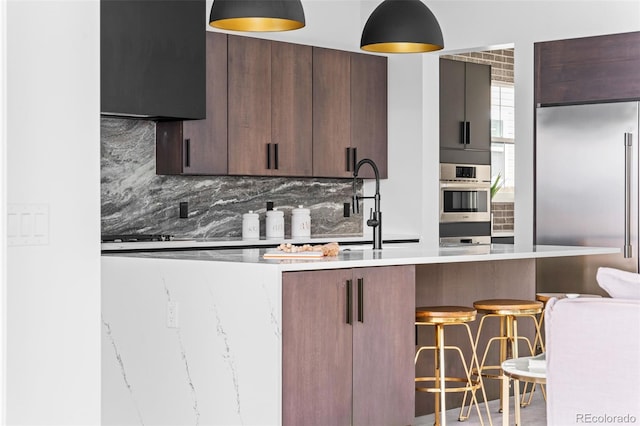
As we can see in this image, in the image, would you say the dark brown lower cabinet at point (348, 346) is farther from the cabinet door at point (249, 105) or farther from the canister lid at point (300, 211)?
the canister lid at point (300, 211)

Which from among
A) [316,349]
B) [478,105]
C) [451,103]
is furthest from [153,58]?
[478,105]

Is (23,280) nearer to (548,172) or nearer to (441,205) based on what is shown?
(548,172)

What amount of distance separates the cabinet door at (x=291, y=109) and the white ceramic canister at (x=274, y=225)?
332 millimetres

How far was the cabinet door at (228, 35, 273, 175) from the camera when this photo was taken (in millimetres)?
6738

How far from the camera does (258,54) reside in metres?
6.88

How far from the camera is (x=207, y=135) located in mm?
6590

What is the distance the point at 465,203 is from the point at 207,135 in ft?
8.84

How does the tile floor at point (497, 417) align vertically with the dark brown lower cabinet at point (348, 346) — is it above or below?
below

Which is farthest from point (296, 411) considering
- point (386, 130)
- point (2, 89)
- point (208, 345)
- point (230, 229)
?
point (386, 130)

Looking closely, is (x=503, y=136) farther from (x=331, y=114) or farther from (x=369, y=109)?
(x=331, y=114)

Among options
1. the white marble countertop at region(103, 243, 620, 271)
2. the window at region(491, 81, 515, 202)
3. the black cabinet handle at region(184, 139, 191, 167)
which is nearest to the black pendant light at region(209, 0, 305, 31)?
the white marble countertop at region(103, 243, 620, 271)

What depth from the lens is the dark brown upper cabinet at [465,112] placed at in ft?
26.7

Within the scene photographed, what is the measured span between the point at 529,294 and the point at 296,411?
7.95ft

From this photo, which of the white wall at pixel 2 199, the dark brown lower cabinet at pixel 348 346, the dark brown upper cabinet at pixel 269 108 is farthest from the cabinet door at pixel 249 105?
the white wall at pixel 2 199
